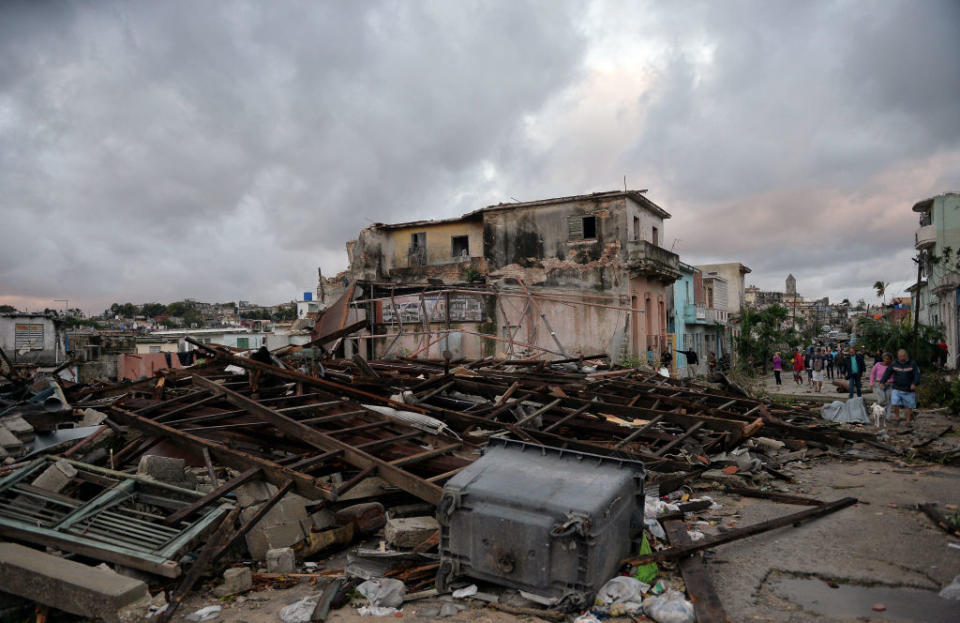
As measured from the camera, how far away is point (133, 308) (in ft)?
250

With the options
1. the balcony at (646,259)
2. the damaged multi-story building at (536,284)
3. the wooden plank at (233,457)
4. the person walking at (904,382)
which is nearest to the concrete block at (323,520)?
the wooden plank at (233,457)

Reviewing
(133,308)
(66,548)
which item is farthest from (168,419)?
(133,308)

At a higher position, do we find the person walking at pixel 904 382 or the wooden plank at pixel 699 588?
the person walking at pixel 904 382

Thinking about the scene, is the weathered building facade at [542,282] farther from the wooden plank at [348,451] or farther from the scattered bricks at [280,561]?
the scattered bricks at [280,561]

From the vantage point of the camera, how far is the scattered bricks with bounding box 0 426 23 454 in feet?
19.5

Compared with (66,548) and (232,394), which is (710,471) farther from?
(66,548)

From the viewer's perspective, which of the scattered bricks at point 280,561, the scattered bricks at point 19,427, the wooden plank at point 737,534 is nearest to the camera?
the wooden plank at point 737,534

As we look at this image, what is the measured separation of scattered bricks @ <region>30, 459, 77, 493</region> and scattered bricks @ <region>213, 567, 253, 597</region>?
6.01ft

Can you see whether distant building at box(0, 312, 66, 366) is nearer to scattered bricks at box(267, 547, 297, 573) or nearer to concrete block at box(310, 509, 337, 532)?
concrete block at box(310, 509, 337, 532)

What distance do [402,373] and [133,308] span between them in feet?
257

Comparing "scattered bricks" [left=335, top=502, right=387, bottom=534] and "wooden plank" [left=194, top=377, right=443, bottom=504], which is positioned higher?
"wooden plank" [left=194, top=377, right=443, bottom=504]

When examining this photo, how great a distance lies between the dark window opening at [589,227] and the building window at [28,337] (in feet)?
88.5

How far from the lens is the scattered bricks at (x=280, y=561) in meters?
4.32

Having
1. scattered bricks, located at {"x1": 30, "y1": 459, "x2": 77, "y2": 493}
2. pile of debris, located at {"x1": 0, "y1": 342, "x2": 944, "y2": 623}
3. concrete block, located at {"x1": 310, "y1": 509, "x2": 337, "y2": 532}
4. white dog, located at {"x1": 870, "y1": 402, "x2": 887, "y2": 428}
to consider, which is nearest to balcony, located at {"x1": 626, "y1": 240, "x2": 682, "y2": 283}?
white dog, located at {"x1": 870, "y1": 402, "x2": 887, "y2": 428}
